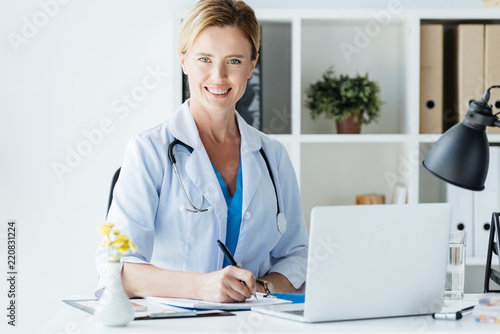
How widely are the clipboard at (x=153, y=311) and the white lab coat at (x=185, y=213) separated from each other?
0.37 feet

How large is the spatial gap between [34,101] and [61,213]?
507 millimetres

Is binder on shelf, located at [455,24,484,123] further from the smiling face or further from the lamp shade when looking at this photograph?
the lamp shade

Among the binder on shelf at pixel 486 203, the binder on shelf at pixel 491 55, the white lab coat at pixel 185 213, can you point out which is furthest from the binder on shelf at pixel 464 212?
the white lab coat at pixel 185 213

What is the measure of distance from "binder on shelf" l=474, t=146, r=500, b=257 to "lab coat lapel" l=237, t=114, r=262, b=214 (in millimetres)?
1171

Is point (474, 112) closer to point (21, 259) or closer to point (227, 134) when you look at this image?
point (227, 134)

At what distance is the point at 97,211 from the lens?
9.29ft

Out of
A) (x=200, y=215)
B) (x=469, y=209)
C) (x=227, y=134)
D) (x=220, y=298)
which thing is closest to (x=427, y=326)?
(x=220, y=298)

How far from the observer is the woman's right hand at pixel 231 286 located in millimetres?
1400

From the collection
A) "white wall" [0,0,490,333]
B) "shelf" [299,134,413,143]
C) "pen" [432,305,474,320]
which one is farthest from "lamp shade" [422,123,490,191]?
"white wall" [0,0,490,333]

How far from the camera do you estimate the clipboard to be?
1248 millimetres

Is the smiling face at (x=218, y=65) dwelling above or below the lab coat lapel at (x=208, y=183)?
above

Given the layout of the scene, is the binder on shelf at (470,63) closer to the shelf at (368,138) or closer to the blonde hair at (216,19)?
the shelf at (368,138)

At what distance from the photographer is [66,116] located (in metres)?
2.81

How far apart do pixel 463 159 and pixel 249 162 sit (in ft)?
2.26
